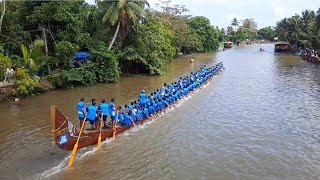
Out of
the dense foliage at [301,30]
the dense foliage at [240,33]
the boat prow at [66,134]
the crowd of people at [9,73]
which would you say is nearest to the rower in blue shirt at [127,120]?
the boat prow at [66,134]

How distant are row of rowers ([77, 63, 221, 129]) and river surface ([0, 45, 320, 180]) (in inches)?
23.3

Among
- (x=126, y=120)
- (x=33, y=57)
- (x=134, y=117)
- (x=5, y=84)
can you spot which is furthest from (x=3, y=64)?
(x=126, y=120)

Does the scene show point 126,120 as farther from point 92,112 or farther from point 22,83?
point 22,83

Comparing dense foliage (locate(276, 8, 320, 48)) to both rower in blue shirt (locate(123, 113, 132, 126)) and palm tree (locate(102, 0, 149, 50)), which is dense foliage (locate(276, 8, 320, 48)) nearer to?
palm tree (locate(102, 0, 149, 50))

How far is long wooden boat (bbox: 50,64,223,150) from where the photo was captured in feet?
37.3

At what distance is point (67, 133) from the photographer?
12.0 metres

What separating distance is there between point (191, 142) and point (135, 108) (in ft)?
10.7

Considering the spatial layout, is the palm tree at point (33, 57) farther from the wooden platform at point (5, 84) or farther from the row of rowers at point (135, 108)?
the row of rowers at point (135, 108)

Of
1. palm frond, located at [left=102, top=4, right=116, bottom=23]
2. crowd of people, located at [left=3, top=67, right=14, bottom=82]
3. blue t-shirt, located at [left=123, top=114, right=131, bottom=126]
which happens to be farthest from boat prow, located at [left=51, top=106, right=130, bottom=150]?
palm frond, located at [left=102, top=4, right=116, bottom=23]

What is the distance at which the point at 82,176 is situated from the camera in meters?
11.5

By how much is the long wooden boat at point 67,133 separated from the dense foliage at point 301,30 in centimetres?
4573

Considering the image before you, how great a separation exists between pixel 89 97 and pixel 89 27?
33.1ft

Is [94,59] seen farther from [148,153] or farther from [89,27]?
[148,153]

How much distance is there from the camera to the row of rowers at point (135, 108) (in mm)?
14062
